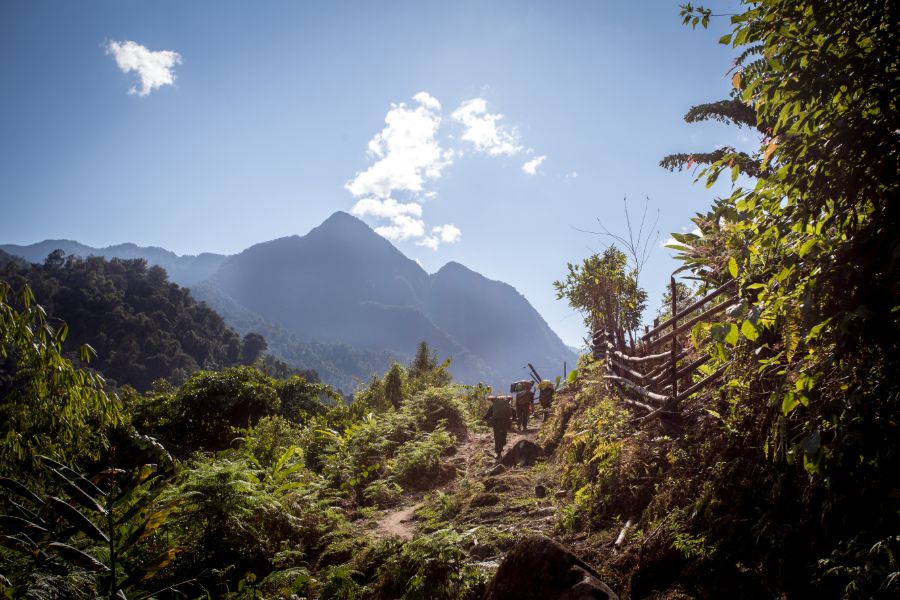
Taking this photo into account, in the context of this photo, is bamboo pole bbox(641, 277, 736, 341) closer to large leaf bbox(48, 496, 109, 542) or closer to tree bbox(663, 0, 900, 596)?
tree bbox(663, 0, 900, 596)

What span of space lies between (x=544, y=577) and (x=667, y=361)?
3781mm

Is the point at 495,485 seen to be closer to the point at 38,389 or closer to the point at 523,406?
the point at 38,389

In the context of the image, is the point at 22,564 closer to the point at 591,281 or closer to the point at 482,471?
the point at 482,471

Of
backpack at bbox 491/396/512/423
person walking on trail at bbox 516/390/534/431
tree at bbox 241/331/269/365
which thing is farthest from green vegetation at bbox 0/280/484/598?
tree at bbox 241/331/269/365

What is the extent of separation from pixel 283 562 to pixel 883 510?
20.2 feet

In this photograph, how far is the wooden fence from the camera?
173 inches

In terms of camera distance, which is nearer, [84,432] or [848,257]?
[848,257]

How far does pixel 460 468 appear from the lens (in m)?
10.5

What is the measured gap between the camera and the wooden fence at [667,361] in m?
4.40

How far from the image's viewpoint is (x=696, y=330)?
9.09ft

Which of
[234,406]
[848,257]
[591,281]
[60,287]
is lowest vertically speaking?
[234,406]

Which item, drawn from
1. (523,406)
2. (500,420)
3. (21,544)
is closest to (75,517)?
(21,544)

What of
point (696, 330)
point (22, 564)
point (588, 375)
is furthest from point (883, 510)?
point (588, 375)

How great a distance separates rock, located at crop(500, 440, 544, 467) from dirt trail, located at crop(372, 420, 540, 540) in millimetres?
469
